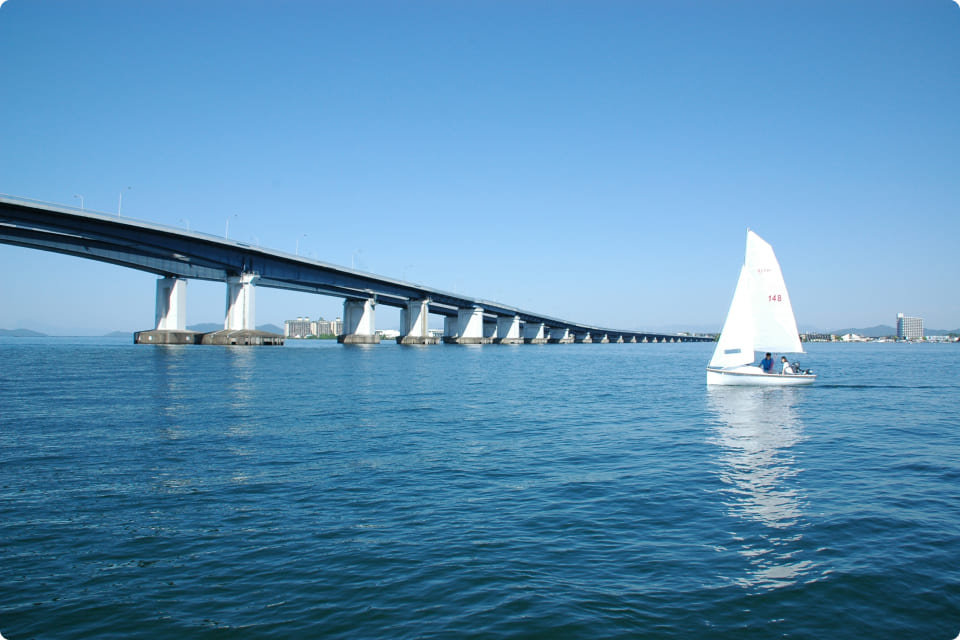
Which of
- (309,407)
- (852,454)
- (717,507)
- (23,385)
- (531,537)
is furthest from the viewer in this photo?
(23,385)

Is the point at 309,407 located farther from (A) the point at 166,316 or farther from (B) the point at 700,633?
(A) the point at 166,316

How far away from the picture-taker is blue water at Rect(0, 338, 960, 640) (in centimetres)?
845

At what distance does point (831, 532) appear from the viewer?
40.0 feet

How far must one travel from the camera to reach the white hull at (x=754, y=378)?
44.8 m

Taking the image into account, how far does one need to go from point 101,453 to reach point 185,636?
13.2 meters

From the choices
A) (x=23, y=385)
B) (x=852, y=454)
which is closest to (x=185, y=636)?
(x=852, y=454)

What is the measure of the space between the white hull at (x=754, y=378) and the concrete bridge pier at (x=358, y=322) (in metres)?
119

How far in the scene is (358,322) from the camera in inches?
6220

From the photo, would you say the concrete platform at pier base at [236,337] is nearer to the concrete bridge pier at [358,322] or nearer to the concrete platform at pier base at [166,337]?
the concrete platform at pier base at [166,337]

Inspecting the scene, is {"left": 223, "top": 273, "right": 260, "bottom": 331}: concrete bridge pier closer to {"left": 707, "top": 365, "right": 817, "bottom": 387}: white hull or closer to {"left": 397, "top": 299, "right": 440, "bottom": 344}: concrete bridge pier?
{"left": 397, "top": 299, "right": 440, "bottom": 344}: concrete bridge pier

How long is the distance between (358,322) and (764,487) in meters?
148

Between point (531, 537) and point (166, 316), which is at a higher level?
point (166, 316)

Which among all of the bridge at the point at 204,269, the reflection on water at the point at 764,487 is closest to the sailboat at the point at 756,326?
the reflection on water at the point at 764,487

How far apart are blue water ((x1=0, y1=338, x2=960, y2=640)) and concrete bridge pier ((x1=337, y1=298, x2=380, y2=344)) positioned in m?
130
